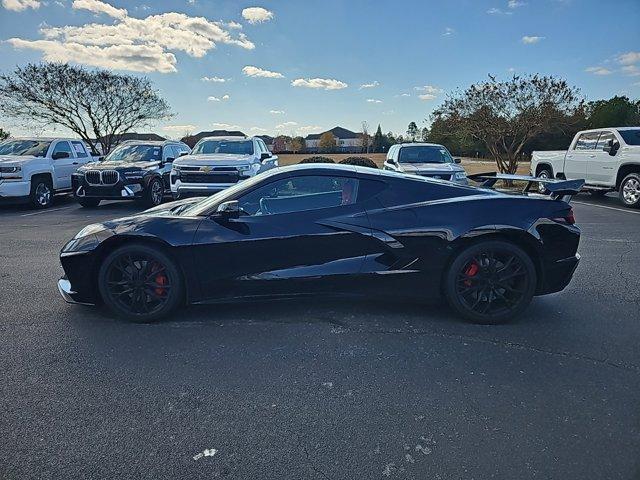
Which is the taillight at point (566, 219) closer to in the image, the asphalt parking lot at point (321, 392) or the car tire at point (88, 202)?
the asphalt parking lot at point (321, 392)

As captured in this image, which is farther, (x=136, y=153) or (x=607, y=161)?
(x=136, y=153)

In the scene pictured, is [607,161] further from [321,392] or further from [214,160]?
[321,392]

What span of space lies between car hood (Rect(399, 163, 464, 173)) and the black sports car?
285 inches

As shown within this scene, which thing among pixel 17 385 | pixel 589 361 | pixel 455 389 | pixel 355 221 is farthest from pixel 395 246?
pixel 17 385

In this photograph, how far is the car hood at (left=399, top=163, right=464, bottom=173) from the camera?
11164mm

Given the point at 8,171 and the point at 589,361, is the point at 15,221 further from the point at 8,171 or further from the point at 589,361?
the point at 589,361

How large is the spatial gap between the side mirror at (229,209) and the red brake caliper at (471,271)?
2.02 metres

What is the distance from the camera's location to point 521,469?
7.32 feet

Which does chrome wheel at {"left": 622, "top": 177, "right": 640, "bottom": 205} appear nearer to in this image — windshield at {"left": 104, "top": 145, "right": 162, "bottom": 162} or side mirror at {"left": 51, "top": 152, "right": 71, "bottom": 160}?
windshield at {"left": 104, "top": 145, "right": 162, "bottom": 162}

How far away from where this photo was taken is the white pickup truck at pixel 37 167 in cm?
1177

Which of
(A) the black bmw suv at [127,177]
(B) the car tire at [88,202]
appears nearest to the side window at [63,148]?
(A) the black bmw suv at [127,177]

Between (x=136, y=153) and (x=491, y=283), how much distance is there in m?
11.7

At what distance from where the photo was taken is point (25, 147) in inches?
516

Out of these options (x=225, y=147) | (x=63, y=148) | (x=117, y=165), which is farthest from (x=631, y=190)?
(x=63, y=148)
